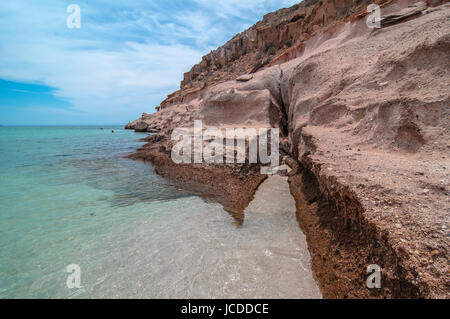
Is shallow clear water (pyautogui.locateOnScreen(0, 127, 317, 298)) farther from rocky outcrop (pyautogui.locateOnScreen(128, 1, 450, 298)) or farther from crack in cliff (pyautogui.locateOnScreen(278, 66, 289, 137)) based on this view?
crack in cliff (pyautogui.locateOnScreen(278, 66, 289, 137))

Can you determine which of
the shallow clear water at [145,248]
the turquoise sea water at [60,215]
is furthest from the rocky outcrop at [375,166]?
the turquoise sea water at [60,215]

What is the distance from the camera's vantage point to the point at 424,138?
2922mm

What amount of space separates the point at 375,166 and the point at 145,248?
12.6 ft

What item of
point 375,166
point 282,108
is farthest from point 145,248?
point 282,108

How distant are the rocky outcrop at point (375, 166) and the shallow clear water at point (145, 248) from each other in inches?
22.3

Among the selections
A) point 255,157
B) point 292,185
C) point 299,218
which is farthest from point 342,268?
point 255,157

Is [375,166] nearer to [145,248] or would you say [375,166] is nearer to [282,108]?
[145,248]

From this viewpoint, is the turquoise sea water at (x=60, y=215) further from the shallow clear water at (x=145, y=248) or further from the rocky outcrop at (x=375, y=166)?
the rocky outcrop at (x=375, y=166)

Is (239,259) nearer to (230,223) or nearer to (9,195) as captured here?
(230,223)

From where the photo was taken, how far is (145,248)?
10.6 ft

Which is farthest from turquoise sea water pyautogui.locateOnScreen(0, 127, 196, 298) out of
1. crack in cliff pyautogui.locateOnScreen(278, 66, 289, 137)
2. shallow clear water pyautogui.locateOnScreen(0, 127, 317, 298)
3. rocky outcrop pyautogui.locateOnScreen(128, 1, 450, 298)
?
crack in cliff pyautogui.locateOnScreen(278, 66, 289, 137)

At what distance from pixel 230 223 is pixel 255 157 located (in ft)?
9.81

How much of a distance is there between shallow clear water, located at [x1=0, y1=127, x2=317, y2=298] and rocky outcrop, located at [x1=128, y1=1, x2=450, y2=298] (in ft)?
1.86

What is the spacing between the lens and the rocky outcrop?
1.70 meters
